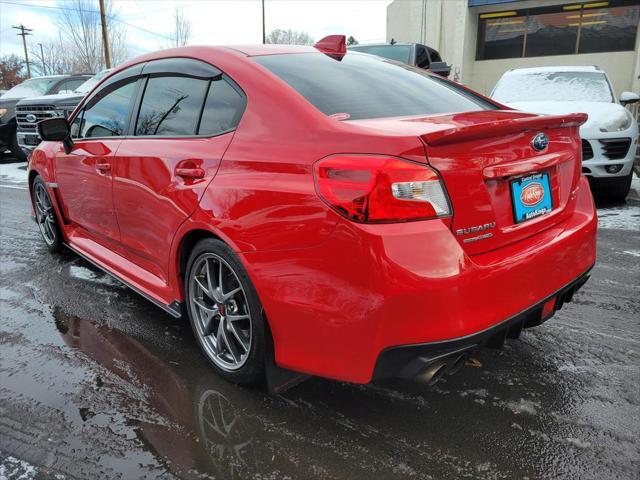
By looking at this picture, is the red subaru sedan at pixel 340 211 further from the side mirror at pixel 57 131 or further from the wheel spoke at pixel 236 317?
the side mirror at pixel 57 131

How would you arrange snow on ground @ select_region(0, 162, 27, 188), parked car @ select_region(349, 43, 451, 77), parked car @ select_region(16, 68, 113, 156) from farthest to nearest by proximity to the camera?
parked car @ select_region(16, 68, 113, 156) < snow on ground @ select_region(0, 162, 27, 188) < parked car @ select_region(349, 43, 451, 77)

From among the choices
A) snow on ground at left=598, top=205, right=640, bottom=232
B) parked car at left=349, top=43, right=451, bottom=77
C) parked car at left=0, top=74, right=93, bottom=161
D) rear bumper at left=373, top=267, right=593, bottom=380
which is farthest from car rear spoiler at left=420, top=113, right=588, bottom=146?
parked car at left=0, top=74, right=93, bottom=161

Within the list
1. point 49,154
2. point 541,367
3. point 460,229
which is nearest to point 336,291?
point 460,229

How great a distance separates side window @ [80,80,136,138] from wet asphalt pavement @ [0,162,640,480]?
1266 mm

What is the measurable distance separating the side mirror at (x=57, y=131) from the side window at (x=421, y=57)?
250 inches

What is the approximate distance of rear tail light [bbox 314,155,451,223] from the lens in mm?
1797

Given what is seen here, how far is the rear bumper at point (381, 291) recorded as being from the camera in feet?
5.80

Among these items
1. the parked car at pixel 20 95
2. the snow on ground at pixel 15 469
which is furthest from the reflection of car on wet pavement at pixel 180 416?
the parked car at pixel 20 95

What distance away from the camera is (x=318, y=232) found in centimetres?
188

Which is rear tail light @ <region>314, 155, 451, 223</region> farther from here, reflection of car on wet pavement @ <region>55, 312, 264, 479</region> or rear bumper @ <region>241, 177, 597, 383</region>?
reflection of car on wet pavement @ <region>55, 312, 264, 479</region>

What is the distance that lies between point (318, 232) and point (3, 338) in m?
2.36

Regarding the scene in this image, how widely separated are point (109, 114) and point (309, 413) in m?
2.44

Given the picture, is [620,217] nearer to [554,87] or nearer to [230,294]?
[554,87]

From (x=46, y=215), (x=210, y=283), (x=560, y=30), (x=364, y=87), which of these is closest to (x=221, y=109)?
(x=364, y=87)
